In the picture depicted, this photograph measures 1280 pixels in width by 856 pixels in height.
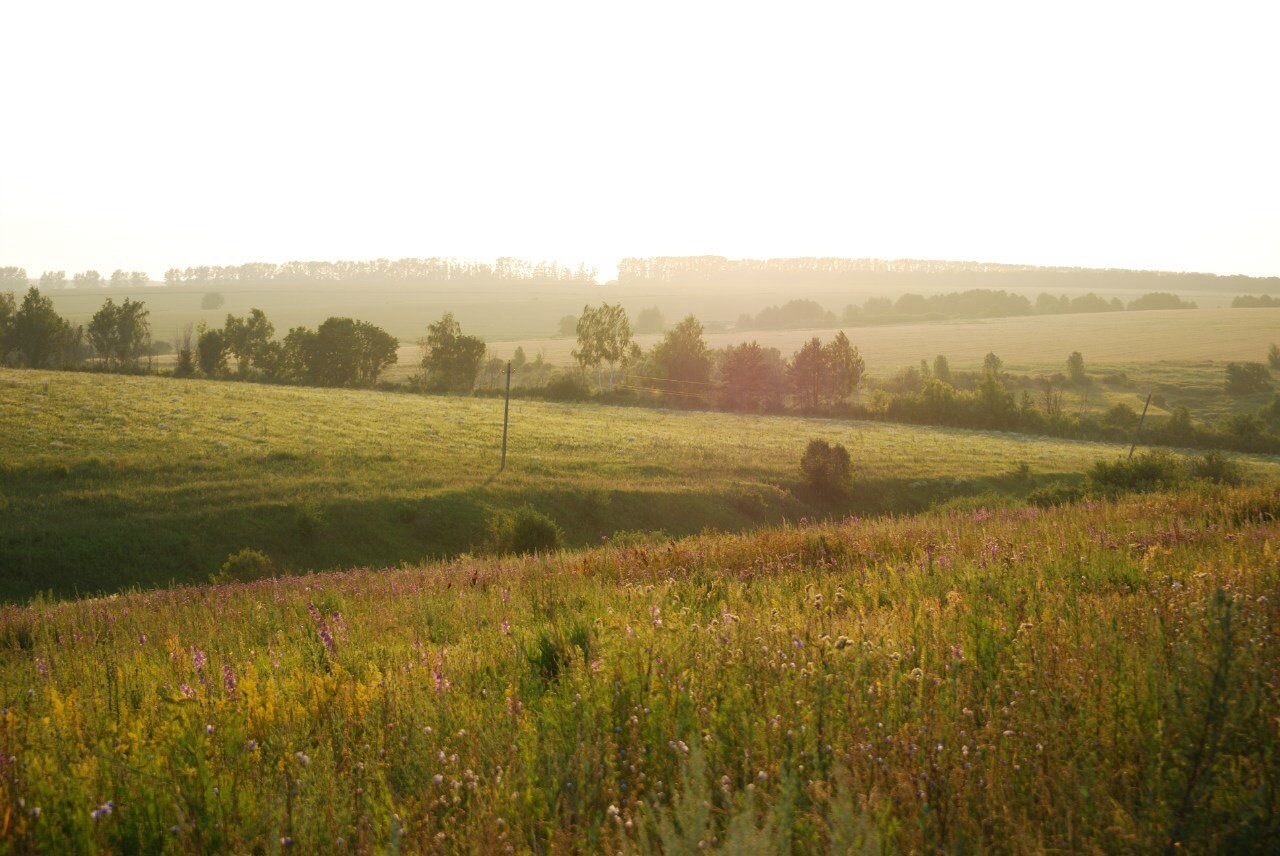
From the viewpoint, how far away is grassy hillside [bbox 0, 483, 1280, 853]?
316 cm

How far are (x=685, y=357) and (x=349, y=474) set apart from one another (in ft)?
201

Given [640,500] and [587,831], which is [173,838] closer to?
[587,831]

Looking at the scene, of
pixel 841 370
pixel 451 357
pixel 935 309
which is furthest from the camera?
pixel 935 309

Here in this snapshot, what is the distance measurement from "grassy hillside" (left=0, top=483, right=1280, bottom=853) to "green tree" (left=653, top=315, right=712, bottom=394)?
85.6 m

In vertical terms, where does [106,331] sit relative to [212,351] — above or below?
above

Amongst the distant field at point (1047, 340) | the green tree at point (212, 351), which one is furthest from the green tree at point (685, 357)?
the green tree at point (212, 351)

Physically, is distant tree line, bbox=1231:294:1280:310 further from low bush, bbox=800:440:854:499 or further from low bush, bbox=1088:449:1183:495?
low bush, bbox=1088:449:1183:495

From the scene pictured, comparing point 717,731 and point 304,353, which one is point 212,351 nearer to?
point 304,353

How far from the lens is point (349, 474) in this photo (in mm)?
37000

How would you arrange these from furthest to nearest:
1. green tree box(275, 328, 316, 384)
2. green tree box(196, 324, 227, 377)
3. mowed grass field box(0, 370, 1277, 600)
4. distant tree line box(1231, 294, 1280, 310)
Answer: distant tree line box(1231, 294, 1280, 310) < green tree box(196, 324, 227, 377) < green tree box(275, 328, 316, 384) < mowed grass field box(0, 370, 1277, 600)

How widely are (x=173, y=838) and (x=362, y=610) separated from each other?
5677 millimetres

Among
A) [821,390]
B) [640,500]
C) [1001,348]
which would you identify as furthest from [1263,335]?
[640,500]

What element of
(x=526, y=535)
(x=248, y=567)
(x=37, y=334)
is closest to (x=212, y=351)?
(x=37, y=334)

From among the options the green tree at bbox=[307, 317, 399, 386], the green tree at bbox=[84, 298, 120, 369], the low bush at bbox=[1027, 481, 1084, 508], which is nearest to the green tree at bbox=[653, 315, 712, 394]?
the green tree at bbox=[307, 317, 399, 386]
